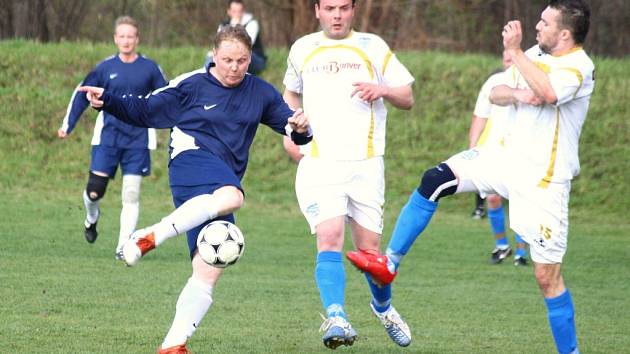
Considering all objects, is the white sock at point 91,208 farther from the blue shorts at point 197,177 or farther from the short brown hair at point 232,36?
the short brown hair at point 232,36

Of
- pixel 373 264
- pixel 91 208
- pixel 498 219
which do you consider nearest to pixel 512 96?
pixel 373 264

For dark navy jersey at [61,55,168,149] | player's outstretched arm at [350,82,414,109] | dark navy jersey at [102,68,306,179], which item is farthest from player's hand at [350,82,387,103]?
dark navy jersey at [61,55,168,149]

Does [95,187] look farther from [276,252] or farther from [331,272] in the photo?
[331,272]

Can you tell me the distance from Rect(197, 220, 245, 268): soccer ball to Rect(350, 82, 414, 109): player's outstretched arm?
1267 mm

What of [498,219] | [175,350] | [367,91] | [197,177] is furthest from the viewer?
[498,219]

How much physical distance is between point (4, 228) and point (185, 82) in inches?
271

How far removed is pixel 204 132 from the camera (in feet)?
21.9

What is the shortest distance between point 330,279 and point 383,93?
1161 millimetres

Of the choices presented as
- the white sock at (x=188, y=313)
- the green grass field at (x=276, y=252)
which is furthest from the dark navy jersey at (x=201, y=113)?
the green grass field at (x=276, y=252)

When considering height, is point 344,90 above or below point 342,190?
above

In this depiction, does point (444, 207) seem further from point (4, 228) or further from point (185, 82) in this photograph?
point (185, 82)

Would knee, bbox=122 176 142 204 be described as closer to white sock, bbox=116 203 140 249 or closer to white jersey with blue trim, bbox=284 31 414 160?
white sock, bbox=116 203 140 249

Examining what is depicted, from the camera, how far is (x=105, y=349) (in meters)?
6.80

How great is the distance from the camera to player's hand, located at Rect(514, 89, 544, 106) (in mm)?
6879
